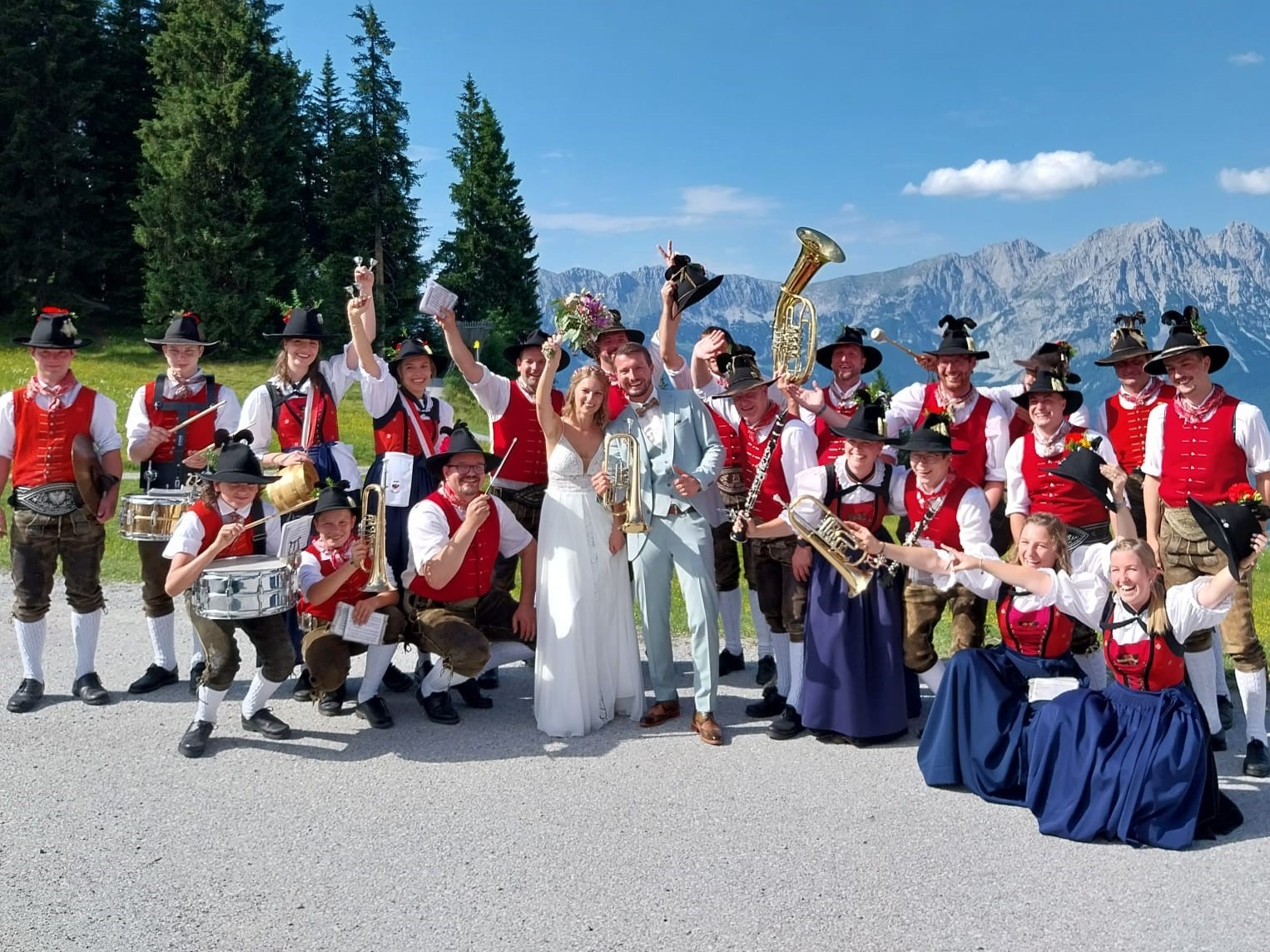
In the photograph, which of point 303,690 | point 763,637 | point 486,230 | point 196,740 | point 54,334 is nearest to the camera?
point 196,740

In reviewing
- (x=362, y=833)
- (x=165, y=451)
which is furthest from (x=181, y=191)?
(x=362, y=833)

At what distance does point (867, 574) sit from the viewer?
591 centimetres

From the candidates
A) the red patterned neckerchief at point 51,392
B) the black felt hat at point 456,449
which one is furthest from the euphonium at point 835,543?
the red patterned neckerchief at point 51,392

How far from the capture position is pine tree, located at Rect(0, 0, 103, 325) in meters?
38.9

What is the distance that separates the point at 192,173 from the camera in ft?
122

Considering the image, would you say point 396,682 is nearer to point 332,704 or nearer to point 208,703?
point 332,704

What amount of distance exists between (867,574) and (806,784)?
4.08ft

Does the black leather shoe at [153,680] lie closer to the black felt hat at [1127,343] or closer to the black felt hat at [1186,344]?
the black felt hat at [1127,343]

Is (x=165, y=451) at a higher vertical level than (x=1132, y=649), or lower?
higher

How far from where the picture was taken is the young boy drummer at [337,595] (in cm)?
630

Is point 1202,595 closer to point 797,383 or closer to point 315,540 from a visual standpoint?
point 797,383

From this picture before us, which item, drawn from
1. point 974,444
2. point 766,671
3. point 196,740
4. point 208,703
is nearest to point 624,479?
point 766,671

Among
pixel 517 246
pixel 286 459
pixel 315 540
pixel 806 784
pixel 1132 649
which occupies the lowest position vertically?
pixel 806 784

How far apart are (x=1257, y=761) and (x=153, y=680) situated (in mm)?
7058
